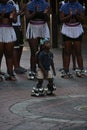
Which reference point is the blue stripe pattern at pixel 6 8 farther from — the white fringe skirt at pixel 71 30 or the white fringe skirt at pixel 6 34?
the white fringe skirt at pixel 71 30

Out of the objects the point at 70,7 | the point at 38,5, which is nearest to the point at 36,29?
the point at 38,5

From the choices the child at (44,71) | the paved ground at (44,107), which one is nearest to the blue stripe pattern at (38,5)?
the paved ground at (44,107)

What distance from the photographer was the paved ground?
23.0 ft

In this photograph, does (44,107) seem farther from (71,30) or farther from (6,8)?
(71,30)

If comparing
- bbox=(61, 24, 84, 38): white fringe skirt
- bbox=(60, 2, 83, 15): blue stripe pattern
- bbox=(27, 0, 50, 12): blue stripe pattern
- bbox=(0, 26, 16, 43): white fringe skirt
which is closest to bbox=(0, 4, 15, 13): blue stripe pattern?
bbox=(0, 26, 16, 43): white fringe skirt

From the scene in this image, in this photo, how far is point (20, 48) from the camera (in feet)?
41.0

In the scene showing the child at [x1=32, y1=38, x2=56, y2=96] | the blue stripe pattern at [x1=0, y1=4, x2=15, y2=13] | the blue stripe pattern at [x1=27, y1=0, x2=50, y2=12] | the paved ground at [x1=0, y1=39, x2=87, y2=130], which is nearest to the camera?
the paved ground at [x1=0, y1=39, x2=87, y2=130]

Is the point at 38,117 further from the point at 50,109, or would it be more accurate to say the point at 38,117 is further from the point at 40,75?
the point at 40,75

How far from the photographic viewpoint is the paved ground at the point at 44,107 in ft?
23.0

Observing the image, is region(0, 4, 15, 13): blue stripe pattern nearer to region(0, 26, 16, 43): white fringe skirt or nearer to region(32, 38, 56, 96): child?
region(0, 26, 16, 43): white fringe skirt

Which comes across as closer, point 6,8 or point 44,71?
point 44,71

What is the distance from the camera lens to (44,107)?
8.21 metres

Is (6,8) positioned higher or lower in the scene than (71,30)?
higher

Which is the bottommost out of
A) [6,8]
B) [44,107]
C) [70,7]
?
[44,107]
